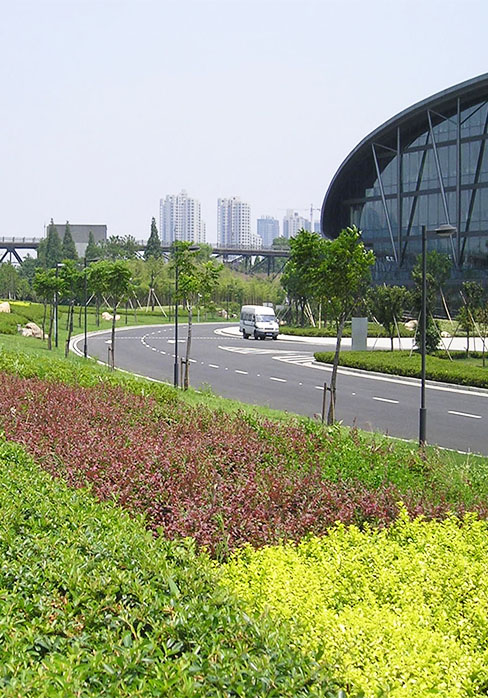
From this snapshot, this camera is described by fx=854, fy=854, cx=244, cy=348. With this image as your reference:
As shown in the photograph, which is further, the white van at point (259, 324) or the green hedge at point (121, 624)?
the white van at point (259, 324)

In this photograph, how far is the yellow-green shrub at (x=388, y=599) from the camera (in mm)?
4137

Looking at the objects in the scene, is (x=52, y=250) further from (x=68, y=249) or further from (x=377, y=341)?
(x=377, y=341)

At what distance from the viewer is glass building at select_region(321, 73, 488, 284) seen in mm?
59000

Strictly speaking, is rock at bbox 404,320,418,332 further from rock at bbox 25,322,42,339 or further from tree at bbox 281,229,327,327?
tree at bbox 281,229,327,327

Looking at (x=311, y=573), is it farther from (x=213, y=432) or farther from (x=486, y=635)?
(x=213, y=432)

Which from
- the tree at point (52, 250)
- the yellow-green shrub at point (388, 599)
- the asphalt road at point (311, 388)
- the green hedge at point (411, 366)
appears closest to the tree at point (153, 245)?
the tree at point (52, 250)

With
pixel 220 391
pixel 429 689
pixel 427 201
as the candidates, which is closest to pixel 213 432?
pixel 429 689

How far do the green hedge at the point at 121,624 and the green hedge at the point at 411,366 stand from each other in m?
21.5

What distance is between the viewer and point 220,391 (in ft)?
78.4

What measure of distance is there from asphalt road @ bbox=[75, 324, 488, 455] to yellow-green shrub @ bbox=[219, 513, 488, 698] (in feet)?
21.5

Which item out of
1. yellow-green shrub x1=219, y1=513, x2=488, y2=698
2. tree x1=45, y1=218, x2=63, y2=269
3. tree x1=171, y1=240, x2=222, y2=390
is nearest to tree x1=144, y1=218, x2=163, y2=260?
tree x1=45, y1=218, x2=63, y2=269

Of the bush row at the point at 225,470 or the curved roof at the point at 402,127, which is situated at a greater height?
the curved roof at the point at 402,127

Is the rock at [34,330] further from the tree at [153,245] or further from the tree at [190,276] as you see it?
the tree at [153,245]

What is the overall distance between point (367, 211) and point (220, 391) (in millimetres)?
49158
